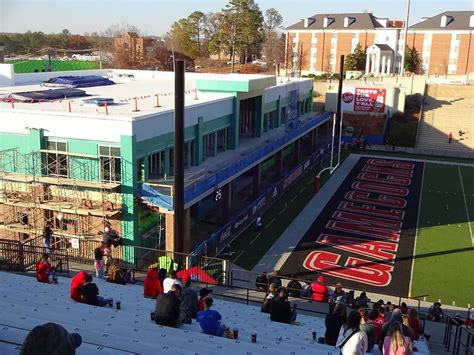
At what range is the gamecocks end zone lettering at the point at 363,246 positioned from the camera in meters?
24.8

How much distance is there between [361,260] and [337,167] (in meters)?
20.1

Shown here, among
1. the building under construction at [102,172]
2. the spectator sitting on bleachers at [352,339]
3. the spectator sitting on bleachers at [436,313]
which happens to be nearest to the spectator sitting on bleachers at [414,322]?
the spectator sitting on bleachers at [352,339]

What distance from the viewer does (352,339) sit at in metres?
8.04

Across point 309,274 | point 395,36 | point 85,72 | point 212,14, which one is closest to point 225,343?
point 309,274

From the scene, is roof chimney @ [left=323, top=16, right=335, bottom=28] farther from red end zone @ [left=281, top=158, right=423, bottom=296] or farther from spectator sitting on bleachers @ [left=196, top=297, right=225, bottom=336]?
spectator sitting on bleachers @ [left=196, top=297, right=225, bottom=336]

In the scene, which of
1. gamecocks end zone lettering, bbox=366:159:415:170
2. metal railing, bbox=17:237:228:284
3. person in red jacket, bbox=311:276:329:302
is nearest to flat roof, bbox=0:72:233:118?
metal railing, bbox=17:237:228:284

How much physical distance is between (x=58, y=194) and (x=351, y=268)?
1347 cm

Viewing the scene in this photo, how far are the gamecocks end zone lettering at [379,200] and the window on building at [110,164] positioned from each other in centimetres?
1714

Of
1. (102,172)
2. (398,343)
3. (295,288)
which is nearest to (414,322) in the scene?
(398,343)

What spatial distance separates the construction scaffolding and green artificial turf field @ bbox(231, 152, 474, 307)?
6356 millimetres

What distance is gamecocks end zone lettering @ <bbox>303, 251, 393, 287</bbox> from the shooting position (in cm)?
2194

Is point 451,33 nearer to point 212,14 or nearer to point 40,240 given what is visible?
point 212,14

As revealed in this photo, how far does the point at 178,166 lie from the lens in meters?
18.1

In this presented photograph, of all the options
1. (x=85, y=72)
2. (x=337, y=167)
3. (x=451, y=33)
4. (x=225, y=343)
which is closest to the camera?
(x=225, y=343)
